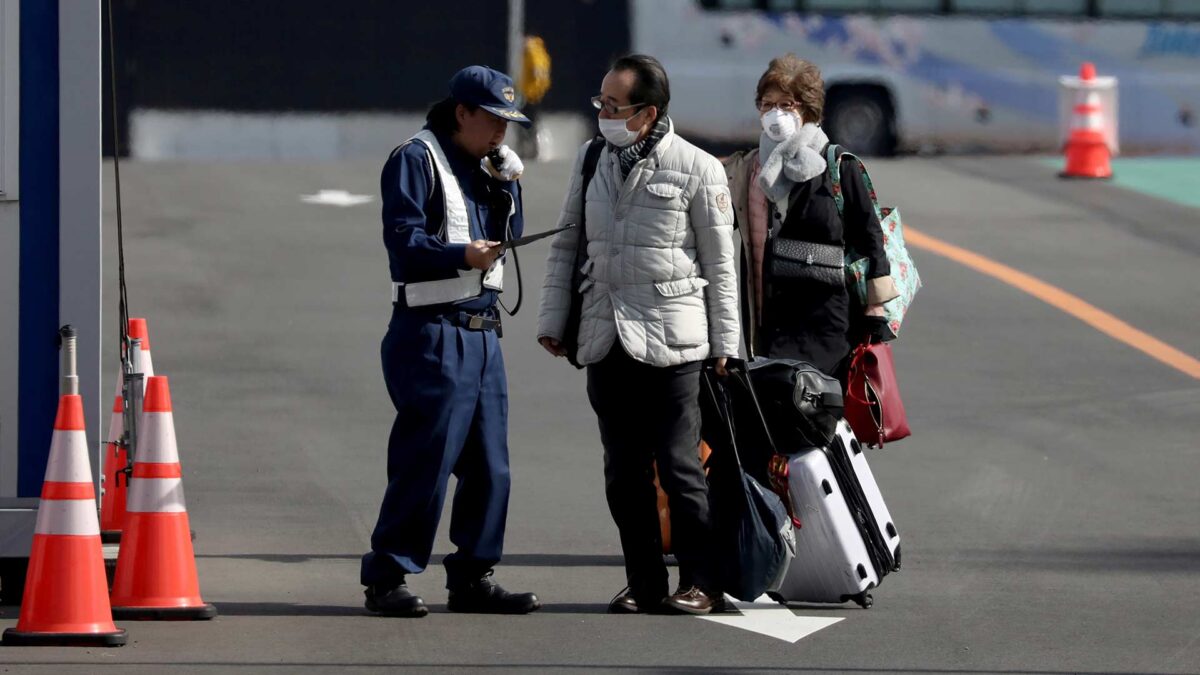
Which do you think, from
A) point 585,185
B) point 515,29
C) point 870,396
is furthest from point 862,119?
point 585,185

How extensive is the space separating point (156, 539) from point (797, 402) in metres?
2.09

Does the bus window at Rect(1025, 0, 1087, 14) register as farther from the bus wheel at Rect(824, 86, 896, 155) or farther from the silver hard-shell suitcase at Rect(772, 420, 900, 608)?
the silver hard-shell suitcase at Rect(772, 420, 900, 608)

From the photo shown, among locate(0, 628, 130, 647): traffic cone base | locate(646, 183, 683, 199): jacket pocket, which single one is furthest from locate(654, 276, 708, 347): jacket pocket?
Answer: locate(0, 628, 130, 647): traffic cone base

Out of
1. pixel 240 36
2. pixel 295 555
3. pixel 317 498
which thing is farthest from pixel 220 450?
pixel 240 36

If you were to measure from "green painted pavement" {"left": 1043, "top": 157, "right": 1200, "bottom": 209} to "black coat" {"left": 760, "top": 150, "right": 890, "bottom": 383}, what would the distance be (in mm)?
11362

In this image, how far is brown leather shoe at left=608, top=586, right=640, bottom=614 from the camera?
24.2ft

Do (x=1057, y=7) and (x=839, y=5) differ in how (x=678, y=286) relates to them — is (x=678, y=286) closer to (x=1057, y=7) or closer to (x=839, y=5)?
(x=839, y=5)

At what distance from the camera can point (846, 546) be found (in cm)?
744

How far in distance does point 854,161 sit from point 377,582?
87.7 inches

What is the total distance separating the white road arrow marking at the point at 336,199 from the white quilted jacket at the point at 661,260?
34.0ft

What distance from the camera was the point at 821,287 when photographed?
25.8 ft

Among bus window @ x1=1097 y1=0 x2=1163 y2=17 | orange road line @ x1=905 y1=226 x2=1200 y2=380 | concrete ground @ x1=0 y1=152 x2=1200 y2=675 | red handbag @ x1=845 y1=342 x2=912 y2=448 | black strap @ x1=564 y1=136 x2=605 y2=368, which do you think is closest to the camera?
concrete ground @ x1=0 y1=152 x2=1200 y2=675

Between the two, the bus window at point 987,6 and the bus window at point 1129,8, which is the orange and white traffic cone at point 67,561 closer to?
the bus window at point 987,6

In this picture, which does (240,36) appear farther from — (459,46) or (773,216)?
(773,216)
